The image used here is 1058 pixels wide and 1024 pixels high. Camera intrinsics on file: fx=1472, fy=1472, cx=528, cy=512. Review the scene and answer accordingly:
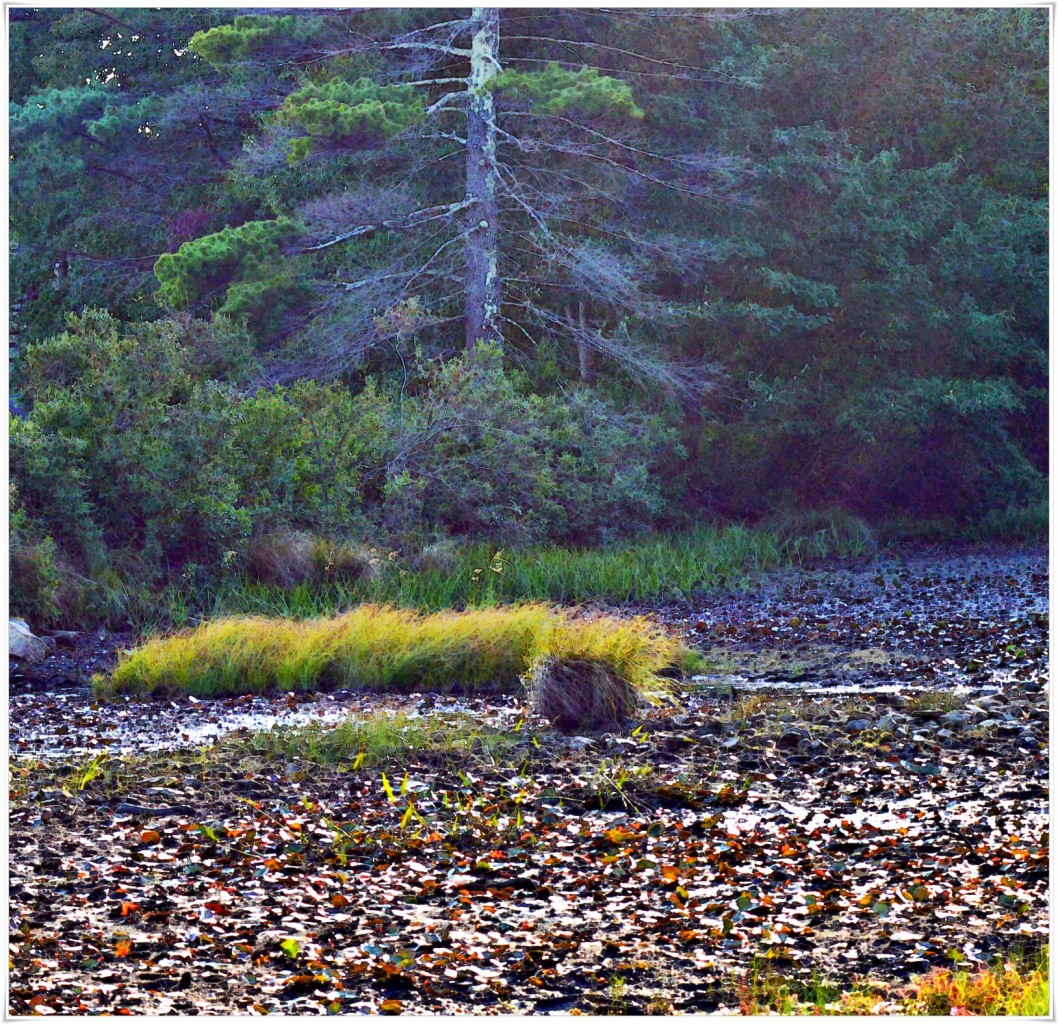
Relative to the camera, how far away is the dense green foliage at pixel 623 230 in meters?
16.1

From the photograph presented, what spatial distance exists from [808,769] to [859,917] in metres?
2.03

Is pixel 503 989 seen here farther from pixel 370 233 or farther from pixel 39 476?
pixel 370 233

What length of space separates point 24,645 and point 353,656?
2.43 m

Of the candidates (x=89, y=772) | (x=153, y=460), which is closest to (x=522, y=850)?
(x=89, y=772)

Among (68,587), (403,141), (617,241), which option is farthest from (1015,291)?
(68,587)

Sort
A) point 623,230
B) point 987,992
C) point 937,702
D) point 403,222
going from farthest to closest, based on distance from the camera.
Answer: point 623,230 → point 403,222 → point 937,702 → point 987,992

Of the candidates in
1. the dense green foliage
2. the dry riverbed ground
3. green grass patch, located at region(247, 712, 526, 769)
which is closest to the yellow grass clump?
the dry riverbed ground

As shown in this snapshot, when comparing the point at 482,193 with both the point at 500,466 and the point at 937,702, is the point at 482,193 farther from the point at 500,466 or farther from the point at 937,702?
the point at 937,702

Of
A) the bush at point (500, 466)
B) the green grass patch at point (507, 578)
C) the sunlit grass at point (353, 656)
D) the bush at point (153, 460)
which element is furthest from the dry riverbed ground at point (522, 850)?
the bush at point (500, 466)

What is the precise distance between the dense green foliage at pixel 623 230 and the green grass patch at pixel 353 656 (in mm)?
5703

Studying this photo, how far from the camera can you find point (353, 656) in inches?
353

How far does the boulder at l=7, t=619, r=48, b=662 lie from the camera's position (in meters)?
9.72

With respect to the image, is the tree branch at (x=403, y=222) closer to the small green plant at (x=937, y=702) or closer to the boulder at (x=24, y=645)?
the boulder at (x=24, y=645)

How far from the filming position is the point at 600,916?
15.5 feet
